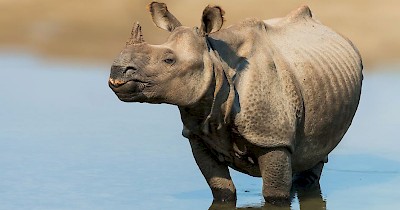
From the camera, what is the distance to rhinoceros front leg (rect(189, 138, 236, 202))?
39.9ft

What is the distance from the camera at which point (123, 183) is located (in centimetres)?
1334

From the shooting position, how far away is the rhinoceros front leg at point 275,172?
39.0ft

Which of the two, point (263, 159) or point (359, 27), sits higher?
point (359, 27)

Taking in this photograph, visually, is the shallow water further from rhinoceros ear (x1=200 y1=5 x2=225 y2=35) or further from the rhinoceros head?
rhinoceros ear (x1=200 y1=5 x2=225 y2=35)

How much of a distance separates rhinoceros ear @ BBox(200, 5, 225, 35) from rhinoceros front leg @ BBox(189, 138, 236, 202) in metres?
1.08

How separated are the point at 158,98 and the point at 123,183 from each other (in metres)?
2.44

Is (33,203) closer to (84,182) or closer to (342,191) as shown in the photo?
(84,182)

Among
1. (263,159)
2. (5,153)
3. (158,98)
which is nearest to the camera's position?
(158,98)

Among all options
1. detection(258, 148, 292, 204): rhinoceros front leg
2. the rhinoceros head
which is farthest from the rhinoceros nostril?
detection(258, 148, 292, 204): rhinoceros front leg

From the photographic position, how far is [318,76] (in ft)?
40.7

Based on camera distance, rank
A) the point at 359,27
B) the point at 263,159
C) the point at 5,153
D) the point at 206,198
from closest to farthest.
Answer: the point at 263,159 → the point at 206,198 → the point at 5,153 → the point at 359,27

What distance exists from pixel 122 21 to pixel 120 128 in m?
9.64

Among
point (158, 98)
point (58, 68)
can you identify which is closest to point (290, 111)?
point (158, 98)

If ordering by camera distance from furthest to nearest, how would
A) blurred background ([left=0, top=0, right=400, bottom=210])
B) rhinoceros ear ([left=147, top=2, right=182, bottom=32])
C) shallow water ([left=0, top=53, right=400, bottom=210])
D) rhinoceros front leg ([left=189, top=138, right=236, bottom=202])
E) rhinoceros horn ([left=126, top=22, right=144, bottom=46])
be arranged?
blurred background ([left=0, top=0, right=400, bottom=210])
shallow water ([left=0, top=53, right=400, bottom=210])
rhinoceros front leg ([left=189, top=138, right=236, bottom=202])
rhinoceros ear ([left=147, top=2, right=182, bottom=32])
rhinoceros horn ([left=126, top=22, right=144, bottom=46])
